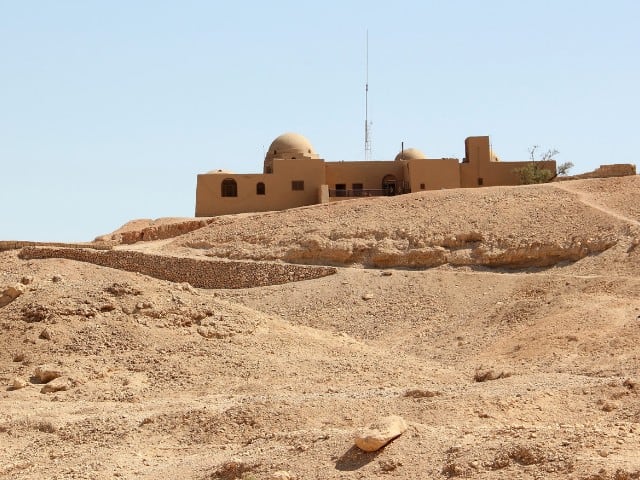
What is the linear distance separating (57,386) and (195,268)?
13.4 metres

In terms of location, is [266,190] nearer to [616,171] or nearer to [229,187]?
[229,187]

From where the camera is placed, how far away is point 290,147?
41.4m

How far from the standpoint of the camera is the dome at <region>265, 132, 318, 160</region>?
41.2 meters

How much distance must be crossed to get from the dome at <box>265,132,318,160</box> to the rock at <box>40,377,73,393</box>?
2635 centimetres

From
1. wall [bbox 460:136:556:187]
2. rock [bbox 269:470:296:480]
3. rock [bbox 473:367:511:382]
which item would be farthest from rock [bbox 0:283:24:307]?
wall [bbox 460:136:556:187]

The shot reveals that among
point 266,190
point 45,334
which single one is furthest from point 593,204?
point 45,334

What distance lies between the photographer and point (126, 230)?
124 ft

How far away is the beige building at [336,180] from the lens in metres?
37.0

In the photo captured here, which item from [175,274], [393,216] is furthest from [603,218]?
[175,274]

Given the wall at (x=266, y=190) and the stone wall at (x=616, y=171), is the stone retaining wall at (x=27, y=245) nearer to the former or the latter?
the wall at (x=266, y=190)

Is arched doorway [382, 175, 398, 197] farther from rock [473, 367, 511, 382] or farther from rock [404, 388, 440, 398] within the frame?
rock [404, 388, 440, 398]

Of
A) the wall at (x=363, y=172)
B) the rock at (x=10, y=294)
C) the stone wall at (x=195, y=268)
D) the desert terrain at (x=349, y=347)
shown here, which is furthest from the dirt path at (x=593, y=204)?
the rock at (x=10, y=294)

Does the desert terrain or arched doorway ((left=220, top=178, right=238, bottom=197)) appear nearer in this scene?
the desert terrain

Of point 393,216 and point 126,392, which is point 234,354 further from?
point 393,216
